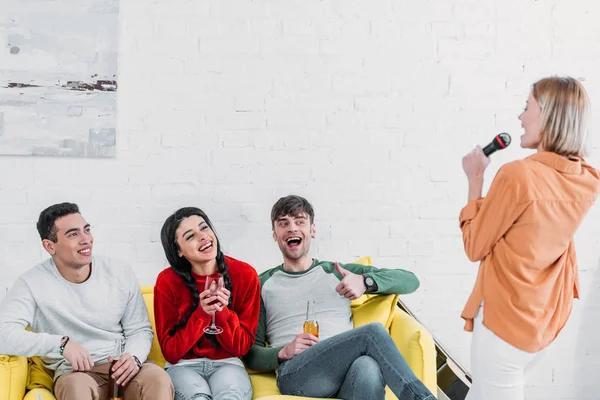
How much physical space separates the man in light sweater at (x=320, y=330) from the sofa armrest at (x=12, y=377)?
833mm

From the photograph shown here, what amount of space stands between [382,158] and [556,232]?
1.51 metres

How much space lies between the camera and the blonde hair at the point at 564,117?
2.06 m

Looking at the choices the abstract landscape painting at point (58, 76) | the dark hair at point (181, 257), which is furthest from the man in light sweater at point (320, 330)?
the abstract landscape painting at point (58, 76)

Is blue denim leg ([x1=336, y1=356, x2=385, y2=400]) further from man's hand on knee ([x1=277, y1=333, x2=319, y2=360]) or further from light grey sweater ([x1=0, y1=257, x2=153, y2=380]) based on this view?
light grey sweater ([x1=0, y1=257, x2=153, y2=380])

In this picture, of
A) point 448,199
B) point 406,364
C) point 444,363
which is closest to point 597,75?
point 448,199

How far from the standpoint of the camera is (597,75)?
11.9 feet

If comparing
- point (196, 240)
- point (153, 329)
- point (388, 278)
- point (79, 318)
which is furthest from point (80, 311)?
point (388, 278)

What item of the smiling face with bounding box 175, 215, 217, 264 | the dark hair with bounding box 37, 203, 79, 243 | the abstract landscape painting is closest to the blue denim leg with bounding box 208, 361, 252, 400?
the smiling face with bounding box 175, 215, 217, 264

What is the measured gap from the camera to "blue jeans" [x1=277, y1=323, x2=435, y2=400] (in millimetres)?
2475

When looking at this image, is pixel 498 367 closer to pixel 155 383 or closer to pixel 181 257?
pixel 155 383

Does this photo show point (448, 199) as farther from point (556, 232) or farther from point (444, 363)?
point (556, 232)

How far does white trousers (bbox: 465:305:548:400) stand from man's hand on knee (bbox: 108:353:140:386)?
1202 millimetres

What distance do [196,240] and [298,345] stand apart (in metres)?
0.56

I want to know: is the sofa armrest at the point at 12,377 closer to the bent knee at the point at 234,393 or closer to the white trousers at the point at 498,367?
the bent knee at the point at 234,393
